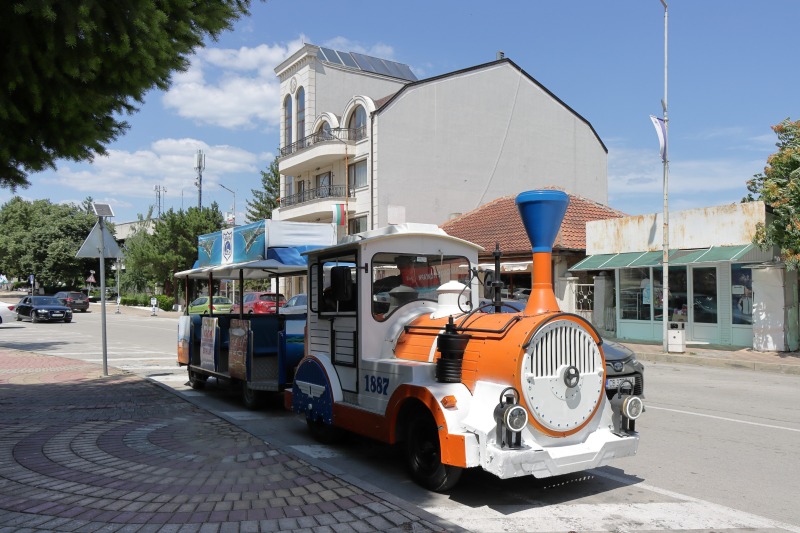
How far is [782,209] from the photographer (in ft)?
53.7

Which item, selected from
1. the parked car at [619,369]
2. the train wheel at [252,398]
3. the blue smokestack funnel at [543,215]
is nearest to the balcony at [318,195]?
the train wheel at [252,398]

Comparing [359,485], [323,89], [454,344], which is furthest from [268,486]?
[323,89]

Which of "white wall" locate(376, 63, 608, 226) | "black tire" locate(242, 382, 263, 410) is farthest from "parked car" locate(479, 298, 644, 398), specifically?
"white wall" locate(376, 63, 608, 226)

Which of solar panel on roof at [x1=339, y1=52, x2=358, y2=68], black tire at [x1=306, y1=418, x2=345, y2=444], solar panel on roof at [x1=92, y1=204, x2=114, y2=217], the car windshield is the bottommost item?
black tire at [x1=306, y1=418, x2=345, y2=444]

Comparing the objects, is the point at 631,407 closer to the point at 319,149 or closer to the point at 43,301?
the point at 319,149

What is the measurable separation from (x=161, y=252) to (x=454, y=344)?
48.1 m

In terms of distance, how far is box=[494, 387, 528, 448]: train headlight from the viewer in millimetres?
4906

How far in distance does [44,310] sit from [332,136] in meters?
18.7

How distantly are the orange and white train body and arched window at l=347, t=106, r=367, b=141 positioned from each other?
2832 cm

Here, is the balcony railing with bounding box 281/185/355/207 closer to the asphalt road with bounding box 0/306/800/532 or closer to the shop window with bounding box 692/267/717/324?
the shop window with bounding box 692/267/717/324

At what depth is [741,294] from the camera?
18984 mm

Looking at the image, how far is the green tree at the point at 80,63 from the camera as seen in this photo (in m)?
4.97

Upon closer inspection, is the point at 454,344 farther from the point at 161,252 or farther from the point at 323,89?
the point at 161,252

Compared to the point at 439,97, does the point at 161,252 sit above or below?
below
